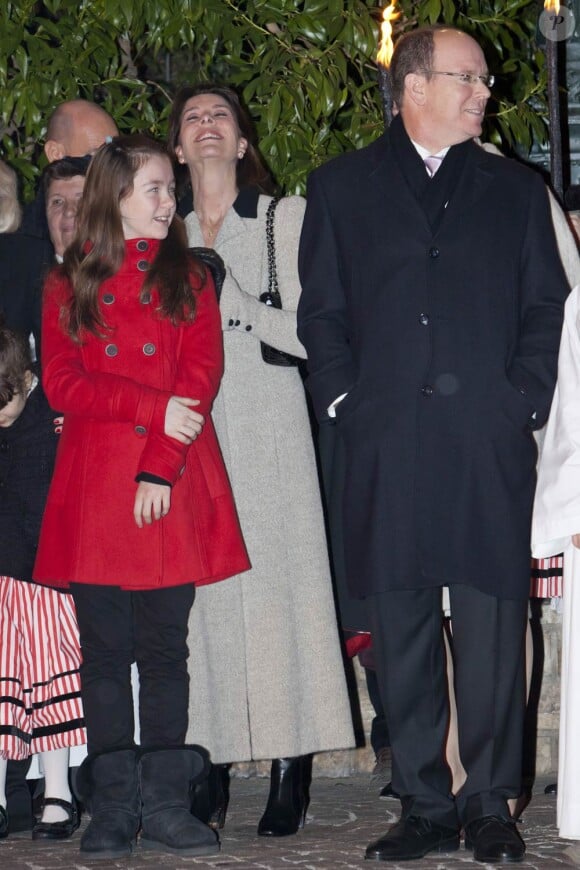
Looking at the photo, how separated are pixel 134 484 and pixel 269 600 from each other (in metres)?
0.62

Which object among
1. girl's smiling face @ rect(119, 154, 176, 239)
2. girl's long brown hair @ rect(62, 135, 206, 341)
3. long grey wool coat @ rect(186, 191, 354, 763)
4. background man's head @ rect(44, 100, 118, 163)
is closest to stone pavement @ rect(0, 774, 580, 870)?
long grey wool coat @ rect(186, 191, 354, 763)

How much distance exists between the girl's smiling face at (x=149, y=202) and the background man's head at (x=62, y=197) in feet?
1.94

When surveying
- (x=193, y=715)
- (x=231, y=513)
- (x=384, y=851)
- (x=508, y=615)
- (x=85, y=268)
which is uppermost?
(x=85, y=268)

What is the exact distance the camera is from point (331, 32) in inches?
222

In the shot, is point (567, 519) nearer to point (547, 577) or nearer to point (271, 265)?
point (547, 577)

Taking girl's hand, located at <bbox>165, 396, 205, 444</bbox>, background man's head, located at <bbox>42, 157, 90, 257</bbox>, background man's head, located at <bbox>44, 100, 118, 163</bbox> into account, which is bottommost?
girl's hand, located at <bbox>165, 396, 205, 444</bbox>

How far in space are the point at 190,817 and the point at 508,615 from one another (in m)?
1.01

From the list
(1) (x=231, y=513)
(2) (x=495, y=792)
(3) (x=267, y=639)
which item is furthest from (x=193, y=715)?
(2) (x=495, y=792)

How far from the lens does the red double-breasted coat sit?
13.3ft

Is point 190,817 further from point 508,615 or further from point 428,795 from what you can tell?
point 508,615

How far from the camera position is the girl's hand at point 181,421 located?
4.05 m

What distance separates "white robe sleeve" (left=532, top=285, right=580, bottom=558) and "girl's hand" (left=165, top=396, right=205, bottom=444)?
935 millimetres

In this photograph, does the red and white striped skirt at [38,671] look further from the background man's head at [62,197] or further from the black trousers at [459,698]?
Answer: the background man's head at [62,197]

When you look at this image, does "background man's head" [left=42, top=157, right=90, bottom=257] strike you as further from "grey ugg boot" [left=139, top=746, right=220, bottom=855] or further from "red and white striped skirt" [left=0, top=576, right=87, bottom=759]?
"grey ugg boot" [left=139, top=746, right=220, bottom=855]
